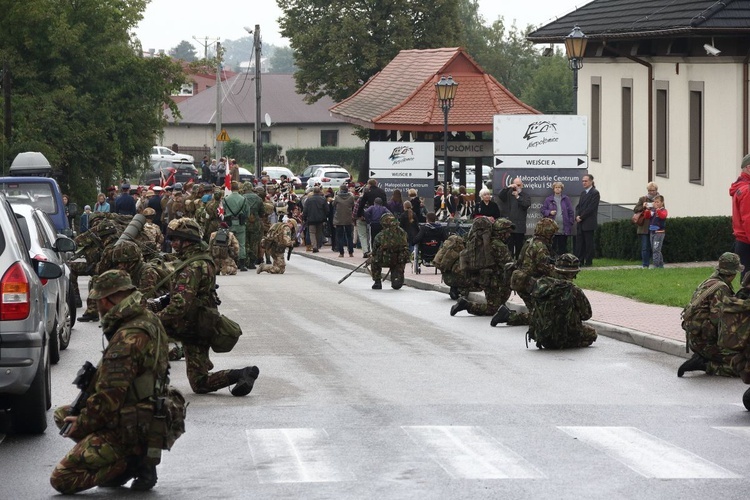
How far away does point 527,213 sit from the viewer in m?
28.5

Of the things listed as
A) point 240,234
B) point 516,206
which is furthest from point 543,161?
point 240,234

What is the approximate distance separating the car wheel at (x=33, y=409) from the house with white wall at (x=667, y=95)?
2233 centimetres

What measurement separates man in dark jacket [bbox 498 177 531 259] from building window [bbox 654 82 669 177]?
821cm

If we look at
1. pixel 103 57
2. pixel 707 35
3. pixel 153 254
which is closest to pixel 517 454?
pixel 153 254

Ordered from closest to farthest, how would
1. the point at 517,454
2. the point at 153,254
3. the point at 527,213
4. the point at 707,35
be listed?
the point at 517,454 < the point at 153,254 < the point at 527,213 < the point at 707,35

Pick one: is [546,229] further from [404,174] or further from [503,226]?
[404,174]

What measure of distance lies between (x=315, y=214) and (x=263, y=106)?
6691 cm

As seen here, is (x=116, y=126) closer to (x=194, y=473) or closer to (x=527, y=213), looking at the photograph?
(x=527, y=213)

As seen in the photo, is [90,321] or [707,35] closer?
[90,321]

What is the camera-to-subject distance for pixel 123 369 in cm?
853

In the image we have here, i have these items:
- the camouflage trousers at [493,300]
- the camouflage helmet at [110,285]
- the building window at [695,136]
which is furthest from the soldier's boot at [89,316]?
the building window at [695,136]

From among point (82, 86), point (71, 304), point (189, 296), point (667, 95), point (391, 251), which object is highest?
point (82, 86)

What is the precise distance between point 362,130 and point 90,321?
55.8 meters

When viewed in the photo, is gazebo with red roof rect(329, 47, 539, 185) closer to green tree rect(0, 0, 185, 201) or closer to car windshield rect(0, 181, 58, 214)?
green tree rect(0, 0, 185, 201)
